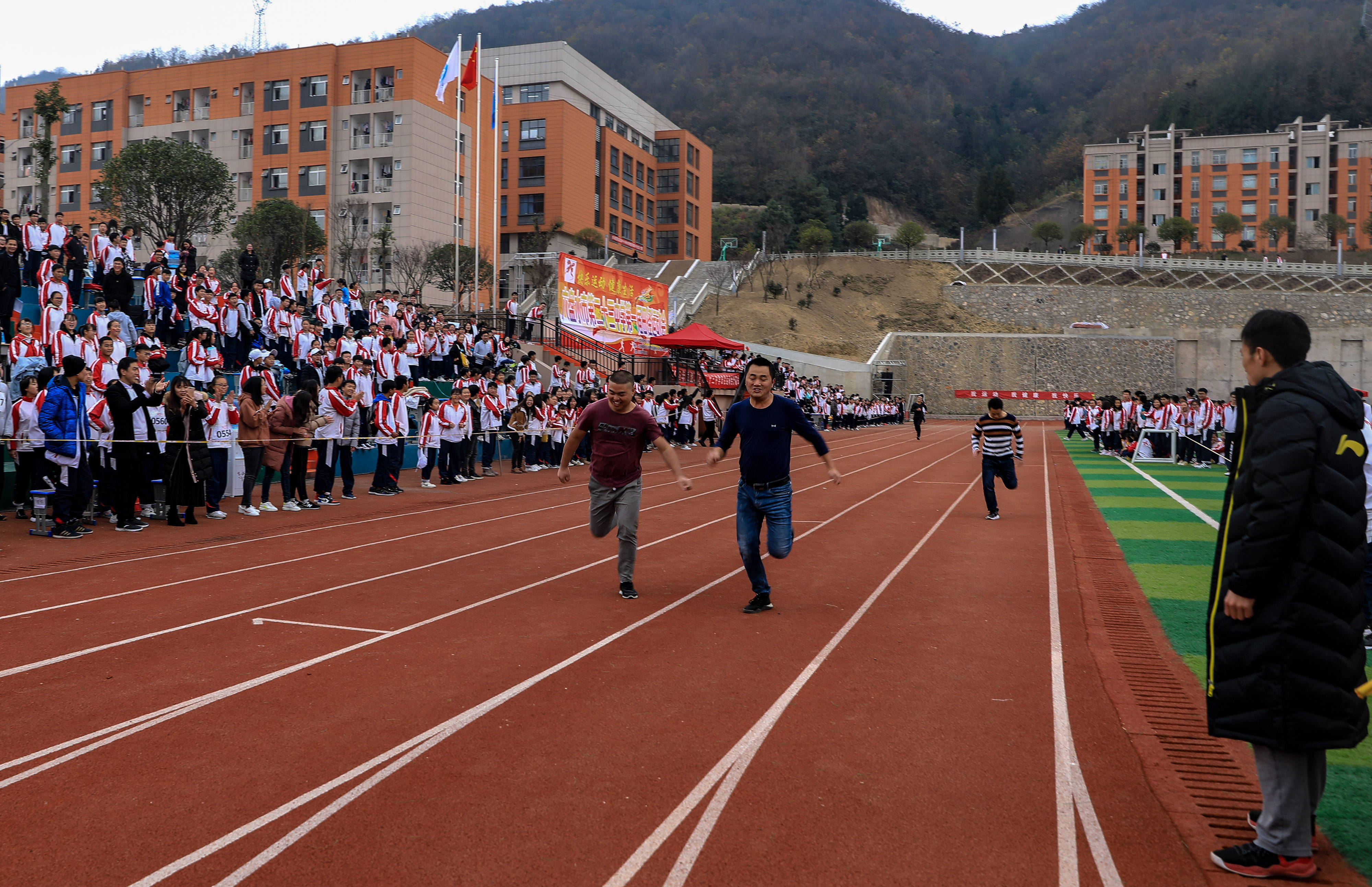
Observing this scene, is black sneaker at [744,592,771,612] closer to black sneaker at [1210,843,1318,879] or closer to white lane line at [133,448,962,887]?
white lane line at [133,448,962,887]

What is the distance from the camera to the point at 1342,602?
3.37m

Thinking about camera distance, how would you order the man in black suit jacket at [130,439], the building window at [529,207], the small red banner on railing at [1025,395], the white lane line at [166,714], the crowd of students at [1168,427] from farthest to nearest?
the building window at [529,207] < the small red banner on railing at [1025,395] < the crowd of students at [1168,427] < the man in black suit jacket at [130,439] < the white lane line at [166,714]

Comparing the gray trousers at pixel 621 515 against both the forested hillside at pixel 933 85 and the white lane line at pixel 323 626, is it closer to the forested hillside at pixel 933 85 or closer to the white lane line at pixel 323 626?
the white lane line at pixel 323 626

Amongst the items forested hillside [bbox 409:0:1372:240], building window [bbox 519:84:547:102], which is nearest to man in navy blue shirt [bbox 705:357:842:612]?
building window [bbox 519:84:547:102]

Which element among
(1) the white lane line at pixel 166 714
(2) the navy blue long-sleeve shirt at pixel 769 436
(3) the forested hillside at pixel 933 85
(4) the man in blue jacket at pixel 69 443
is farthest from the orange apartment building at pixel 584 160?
(1) the white lane line at pixel 166 714

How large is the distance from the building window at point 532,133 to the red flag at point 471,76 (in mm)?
44378

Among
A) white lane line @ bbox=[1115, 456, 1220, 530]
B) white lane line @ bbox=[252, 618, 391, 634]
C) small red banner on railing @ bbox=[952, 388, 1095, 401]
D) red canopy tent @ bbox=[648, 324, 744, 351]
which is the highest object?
red canopy tent @ bbox=[648, 324, 744, 351]

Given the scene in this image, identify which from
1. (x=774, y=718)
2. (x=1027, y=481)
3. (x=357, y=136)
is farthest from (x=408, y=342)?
(x=357, y=136)

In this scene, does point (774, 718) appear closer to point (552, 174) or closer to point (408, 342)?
point (408, 342)

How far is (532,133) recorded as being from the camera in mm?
76562

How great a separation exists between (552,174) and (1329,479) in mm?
76073

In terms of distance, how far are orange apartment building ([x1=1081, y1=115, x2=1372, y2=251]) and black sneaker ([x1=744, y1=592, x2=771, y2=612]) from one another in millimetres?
108098

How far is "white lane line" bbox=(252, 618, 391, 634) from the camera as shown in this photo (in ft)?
23.2

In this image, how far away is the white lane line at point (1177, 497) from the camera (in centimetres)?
1429
